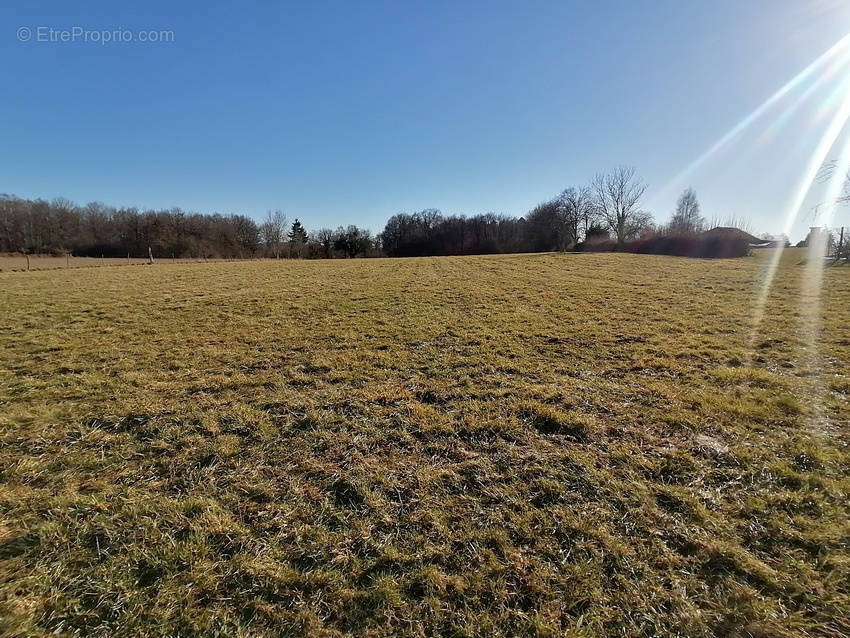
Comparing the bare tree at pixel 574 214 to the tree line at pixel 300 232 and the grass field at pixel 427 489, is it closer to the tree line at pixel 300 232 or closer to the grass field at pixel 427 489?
the tree line at pixel 300 232

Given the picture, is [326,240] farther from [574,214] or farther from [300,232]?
[574,214]

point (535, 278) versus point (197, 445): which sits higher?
point (535, 278)

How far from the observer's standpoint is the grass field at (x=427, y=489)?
5.99 feet

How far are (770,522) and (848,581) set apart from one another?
422mm

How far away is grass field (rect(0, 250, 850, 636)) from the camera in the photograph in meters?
1.83

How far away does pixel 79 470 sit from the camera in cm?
291

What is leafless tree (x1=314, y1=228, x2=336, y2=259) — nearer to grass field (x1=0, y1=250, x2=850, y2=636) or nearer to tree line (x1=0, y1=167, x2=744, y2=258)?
tree line (x1=0, y1=167, x2=744, y2=258)

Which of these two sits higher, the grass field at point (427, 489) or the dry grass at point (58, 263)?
the dry grass at point (58, 263)

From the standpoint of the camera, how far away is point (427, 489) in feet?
8.89

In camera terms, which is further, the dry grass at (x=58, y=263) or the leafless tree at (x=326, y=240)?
the leafless tree at (x=326, y=240)

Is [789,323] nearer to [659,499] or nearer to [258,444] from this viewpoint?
[659,499]

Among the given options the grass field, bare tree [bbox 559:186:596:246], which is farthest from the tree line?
the grass field

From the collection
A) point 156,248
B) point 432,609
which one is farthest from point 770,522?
point 156,248

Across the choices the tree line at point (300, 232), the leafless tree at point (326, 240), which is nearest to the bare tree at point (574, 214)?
the tree line at point (300, 232)
